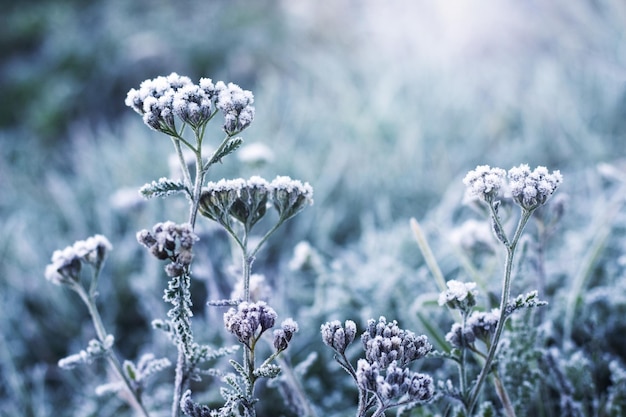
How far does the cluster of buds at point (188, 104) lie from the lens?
69 cm

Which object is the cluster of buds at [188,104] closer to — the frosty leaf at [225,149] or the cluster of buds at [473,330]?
the frosty leaf at [225,149]

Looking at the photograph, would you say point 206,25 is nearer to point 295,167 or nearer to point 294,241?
point 295,167

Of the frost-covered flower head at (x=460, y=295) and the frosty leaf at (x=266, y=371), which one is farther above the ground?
the frost-covered flower head at (x=460, y=295)

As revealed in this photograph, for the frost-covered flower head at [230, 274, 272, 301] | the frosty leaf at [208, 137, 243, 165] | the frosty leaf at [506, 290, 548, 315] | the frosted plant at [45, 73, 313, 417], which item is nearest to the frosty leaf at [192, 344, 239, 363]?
the frosted plant at [45, 73, 313, 417]

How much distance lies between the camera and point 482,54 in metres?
4.16

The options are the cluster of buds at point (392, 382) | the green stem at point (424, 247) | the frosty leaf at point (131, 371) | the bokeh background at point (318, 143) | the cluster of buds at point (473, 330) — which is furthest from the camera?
the bokeh background at point (318, 143)

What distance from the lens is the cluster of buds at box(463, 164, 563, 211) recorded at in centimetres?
67

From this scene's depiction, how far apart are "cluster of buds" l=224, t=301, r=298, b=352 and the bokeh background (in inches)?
12.7

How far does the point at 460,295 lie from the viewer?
72 centimetres

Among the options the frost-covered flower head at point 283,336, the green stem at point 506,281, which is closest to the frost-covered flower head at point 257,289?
the frost-covered flower head at point 283,336

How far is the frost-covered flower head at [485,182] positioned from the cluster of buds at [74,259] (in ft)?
1.62

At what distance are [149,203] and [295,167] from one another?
20.6 inches

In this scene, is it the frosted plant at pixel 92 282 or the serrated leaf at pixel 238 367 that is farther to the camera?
the frosted plant at pixel 92 282

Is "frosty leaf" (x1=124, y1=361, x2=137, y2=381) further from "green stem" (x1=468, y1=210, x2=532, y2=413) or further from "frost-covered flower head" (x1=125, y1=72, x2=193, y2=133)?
"green stem" (x1=468, y1=210, x2=532, y2=413)
